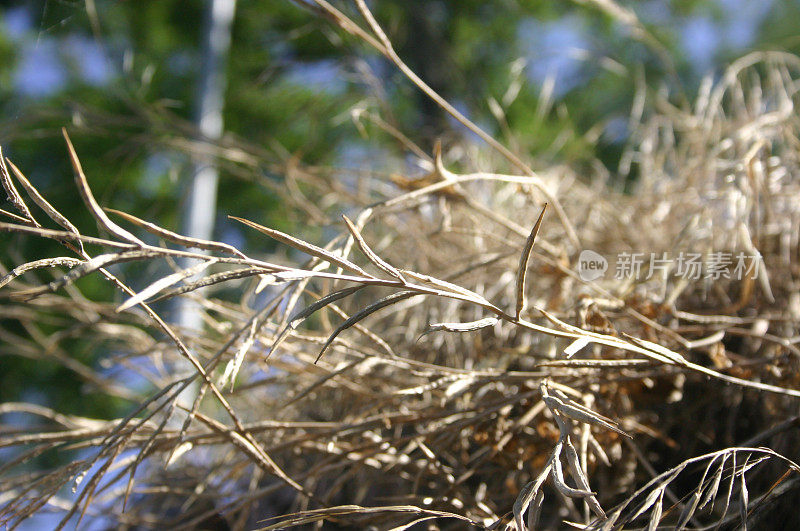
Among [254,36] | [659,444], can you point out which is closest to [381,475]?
[659,444]

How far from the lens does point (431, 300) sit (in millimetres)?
655

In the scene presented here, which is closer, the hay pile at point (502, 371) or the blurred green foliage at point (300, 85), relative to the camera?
the hay pile at point (502, 371)

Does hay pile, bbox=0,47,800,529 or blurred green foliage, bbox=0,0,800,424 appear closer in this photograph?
hay pile, bbox=0,47,800,529

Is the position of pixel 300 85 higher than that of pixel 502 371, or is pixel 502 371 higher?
pixel 300 85

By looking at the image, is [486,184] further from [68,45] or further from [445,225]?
[68,45]

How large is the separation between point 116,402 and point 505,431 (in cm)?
165

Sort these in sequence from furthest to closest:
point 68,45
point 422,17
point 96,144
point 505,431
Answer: point 422,17 → point 96,144 → point 68,45 → point 505,431

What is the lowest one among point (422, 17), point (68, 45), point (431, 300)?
point (431, 300)

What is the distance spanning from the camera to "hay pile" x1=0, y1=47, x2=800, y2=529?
35 cm

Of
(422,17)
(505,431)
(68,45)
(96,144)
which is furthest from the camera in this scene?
(422,17)

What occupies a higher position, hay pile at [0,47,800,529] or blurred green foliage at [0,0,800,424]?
blurred green foliage at [0,0,800,424]

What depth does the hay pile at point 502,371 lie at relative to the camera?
1.16ft

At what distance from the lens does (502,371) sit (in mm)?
499

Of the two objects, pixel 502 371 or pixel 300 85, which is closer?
pixel 502 371
